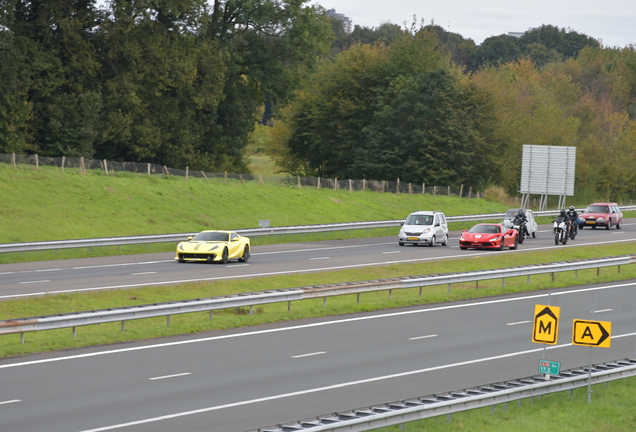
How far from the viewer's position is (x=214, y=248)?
33.2m

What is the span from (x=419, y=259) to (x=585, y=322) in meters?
22.6

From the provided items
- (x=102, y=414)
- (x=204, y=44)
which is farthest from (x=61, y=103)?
(x=102, y=414)

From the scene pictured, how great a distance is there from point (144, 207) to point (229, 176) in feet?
39.8

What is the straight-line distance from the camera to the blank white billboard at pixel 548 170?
64.6 meters

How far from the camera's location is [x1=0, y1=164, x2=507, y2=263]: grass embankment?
1588 inches

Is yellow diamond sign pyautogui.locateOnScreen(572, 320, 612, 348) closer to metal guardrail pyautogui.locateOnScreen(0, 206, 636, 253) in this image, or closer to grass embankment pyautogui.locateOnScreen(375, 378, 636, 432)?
grass embankment pyautogui.locateOnScreen(375, 378, 636, 432)

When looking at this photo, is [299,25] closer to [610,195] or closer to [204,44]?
[204,44]

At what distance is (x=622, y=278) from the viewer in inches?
1318

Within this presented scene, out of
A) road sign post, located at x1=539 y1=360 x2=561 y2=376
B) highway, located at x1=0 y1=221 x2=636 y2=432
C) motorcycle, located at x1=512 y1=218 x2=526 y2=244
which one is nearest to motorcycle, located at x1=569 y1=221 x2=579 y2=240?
motorcycle, located at x1=512 y1=218 x2=526 y2=244

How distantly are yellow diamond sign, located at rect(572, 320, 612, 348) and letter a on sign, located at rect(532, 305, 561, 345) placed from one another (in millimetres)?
323

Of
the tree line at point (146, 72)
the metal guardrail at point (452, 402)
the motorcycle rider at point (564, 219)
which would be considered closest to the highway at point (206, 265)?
the motorcycle rider at point (564, 219)

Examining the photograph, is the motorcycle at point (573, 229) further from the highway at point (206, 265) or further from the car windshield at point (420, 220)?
the car windshield at point (420, 220)

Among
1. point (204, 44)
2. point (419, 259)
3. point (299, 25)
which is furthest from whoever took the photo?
point (299, 25)

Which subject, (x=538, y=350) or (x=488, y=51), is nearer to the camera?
(x=538, y=350)
